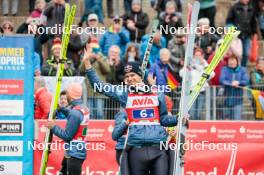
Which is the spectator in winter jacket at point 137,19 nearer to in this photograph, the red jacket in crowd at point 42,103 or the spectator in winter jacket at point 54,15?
the spectator in winter jacket at point 54,15

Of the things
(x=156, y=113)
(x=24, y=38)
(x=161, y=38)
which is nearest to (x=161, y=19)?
(x=161, y=38)

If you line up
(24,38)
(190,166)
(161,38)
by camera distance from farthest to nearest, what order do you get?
(161,38) < (190,166) < (24,38)

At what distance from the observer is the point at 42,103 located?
61.7ft

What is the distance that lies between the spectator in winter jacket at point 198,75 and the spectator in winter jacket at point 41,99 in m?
2.60

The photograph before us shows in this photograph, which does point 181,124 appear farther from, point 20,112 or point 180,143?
point 20,112

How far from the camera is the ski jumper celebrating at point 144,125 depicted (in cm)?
1525

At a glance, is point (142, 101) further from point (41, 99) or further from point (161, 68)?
point (161, 68)

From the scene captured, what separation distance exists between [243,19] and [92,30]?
347 cm

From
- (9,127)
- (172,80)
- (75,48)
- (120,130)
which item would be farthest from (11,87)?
(75,48)

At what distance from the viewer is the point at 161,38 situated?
22031 mm

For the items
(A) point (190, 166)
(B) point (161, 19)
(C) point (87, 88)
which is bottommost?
(A) point (190, 166)

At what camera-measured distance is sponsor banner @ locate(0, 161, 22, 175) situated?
17.1 m

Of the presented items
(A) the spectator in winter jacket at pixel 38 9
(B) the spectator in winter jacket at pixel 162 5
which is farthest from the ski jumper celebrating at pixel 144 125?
(B) the spectator in winter jacket at pixel 162 5

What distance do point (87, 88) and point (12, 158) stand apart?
2.77m
